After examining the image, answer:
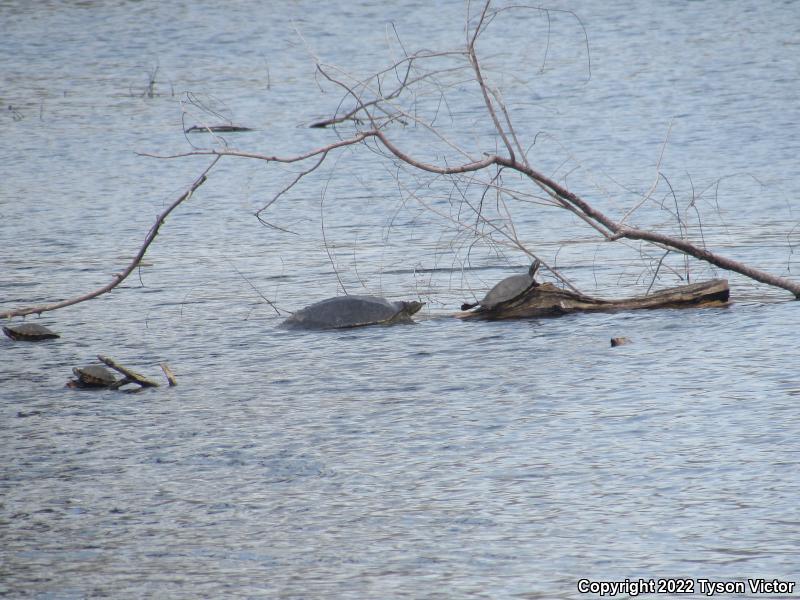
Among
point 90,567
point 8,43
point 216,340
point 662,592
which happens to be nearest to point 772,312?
point 216,340

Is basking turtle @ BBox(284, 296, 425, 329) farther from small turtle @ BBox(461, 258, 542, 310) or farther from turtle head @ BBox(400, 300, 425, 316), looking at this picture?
small turtle @ BBox(461, 258, 542, 310)

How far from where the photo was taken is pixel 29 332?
7.45 metres

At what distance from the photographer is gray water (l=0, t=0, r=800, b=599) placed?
4.21 meters

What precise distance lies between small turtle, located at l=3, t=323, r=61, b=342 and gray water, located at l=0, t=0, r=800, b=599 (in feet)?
0.49

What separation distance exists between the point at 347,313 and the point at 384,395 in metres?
1.45

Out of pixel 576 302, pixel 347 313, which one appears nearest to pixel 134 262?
pixel 347 313

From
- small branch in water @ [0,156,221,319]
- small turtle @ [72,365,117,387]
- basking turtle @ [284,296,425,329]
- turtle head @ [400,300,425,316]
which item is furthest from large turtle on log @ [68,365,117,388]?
turtle head @ [400,300,425,316]

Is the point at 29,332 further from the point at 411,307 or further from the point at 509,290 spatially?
the point at 509,290

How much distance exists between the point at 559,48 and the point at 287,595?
18855 millimetres

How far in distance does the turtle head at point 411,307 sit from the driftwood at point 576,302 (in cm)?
27

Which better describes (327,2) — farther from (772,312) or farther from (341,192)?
(772,312)

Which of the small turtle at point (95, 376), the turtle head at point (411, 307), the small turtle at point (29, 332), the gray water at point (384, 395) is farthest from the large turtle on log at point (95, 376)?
the turtle head at point (411, 307)

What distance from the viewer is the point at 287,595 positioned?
3895 millimetres

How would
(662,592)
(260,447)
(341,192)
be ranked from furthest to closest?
(341,192)
(260,447)
(662,592)
